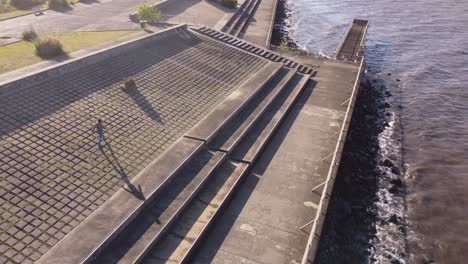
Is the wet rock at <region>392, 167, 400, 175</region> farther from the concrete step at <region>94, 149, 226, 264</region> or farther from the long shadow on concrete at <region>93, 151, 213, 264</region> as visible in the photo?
the long shadow on concrete at <region>93, 151, 213, 264</region>

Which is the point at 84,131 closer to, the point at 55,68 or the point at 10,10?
the point at 55,68

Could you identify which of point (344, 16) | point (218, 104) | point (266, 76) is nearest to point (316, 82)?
point (266, 76)

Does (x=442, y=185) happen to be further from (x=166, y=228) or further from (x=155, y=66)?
(x=155, y=66)

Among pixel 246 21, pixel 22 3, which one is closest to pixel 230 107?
pixel 246 21

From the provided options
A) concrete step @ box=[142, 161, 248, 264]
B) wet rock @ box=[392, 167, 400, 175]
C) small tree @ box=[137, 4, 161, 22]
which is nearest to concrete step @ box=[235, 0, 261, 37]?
small tree @ box=[137, 4, 161, 22]

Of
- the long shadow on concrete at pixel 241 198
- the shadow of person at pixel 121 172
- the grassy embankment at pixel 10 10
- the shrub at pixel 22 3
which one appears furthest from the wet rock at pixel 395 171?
the shrub at pixel 22 3

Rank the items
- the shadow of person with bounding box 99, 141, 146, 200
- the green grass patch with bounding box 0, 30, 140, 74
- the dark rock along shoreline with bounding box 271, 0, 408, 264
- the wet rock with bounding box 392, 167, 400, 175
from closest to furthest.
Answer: the shadow of person with bounding box 99, 141, 146, 200
the dark rock along shoreline with bounding box 271, 0, 408, 264
the green grass patch with bounding box 0, 30, 140, 74
the wet rock with bounding box 392, 167, 400, 175

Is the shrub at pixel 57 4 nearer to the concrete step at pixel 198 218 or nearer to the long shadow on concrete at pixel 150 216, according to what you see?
the long shadow on concrete at pixel 150 216
